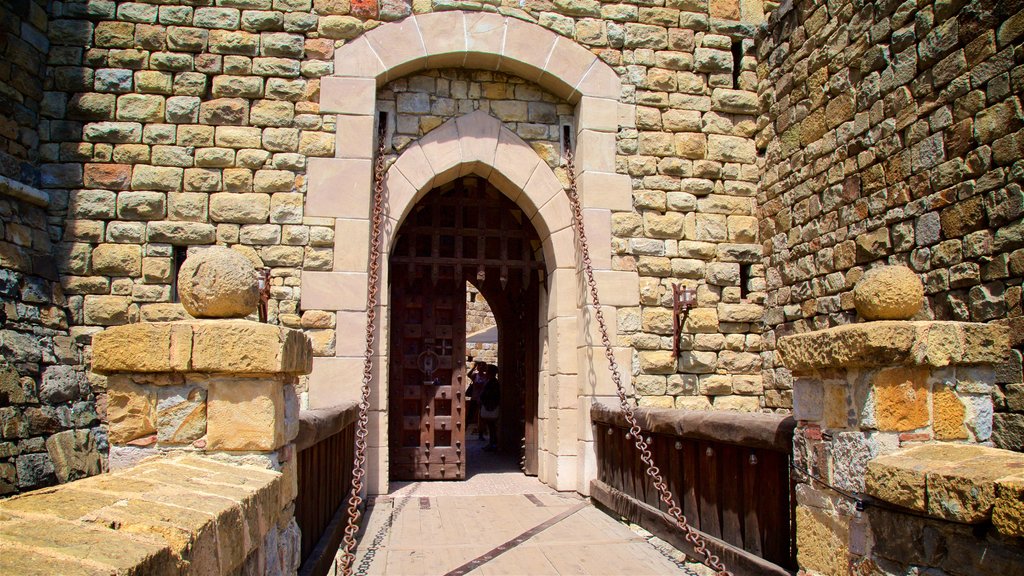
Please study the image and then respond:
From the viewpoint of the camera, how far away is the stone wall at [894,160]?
403 centimetres

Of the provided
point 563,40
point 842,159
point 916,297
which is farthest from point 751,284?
point 916,297

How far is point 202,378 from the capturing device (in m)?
2.54

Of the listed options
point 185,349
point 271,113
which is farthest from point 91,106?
point 185,349

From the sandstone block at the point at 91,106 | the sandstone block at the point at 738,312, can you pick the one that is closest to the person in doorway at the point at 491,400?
the sandstone block at the point at 738,312

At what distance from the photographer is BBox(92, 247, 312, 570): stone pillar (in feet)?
8.01

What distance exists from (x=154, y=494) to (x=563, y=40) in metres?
5.53

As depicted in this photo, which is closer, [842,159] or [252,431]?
[252,431]

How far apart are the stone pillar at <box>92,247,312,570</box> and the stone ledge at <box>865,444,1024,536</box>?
212 cm

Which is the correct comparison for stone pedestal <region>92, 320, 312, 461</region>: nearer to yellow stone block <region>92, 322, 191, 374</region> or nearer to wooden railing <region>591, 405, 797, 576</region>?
yellow stone block <region>92, 322, 191, 374</region>

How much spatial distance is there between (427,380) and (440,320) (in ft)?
1.99

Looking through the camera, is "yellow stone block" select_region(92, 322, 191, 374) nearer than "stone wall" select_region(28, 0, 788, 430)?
Yes

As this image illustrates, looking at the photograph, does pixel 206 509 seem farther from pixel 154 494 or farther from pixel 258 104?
pixel 258 104

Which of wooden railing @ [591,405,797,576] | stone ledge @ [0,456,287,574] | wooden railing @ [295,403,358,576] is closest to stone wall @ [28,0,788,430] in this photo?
wooden railing @ [295,403,358,576]

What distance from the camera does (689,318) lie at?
6406mm
